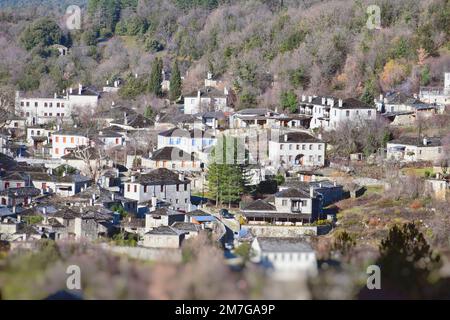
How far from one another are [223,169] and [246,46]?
1565 cm

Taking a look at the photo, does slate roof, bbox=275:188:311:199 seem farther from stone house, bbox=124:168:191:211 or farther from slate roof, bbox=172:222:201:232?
slate roof, bbox=172:222:201:232

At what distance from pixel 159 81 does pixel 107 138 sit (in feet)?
23.0

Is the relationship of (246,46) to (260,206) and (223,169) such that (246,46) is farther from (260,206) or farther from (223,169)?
(260,206)

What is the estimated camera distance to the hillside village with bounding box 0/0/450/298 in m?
18.0

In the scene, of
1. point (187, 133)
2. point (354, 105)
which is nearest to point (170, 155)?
point (187, 133)

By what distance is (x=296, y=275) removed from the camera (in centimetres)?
731

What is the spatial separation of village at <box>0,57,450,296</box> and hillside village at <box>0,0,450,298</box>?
0.04 metres

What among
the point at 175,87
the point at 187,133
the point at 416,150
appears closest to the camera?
the point at 416,150

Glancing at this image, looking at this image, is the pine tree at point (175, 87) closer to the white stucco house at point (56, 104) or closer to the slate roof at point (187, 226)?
the white stucco house at point (56, 104)

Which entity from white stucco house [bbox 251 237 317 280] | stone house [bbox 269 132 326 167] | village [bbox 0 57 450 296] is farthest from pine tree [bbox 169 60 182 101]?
white stucco house [bbox 251 237 317 280]

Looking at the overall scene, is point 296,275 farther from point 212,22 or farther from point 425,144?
point 212,22

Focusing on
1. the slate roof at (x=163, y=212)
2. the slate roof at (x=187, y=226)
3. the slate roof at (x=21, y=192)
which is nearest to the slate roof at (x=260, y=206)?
the slate roof at (x=163, y=212)

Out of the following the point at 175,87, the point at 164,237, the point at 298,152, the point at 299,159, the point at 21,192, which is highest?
the point at 175,87

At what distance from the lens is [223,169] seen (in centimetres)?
2152
